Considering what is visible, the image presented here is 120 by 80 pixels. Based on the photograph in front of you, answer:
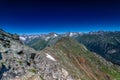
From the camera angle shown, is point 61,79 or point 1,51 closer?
point 1,51

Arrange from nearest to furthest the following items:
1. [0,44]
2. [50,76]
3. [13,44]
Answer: [0,44], [13,44], [50,76]

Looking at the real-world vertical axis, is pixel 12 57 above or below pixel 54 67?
above

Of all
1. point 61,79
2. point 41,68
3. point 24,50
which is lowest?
point 61,79

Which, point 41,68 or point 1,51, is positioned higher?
point 1,51

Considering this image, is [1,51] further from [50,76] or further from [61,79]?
[61,79]

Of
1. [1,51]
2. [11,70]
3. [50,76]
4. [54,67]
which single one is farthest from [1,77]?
[54,67]

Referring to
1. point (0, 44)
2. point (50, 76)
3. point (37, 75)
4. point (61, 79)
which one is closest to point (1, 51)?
point (0, 44)

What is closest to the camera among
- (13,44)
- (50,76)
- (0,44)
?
(0,44)

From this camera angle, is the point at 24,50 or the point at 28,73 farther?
the point at 24,50

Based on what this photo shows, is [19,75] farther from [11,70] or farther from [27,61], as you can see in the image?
[27,61]
